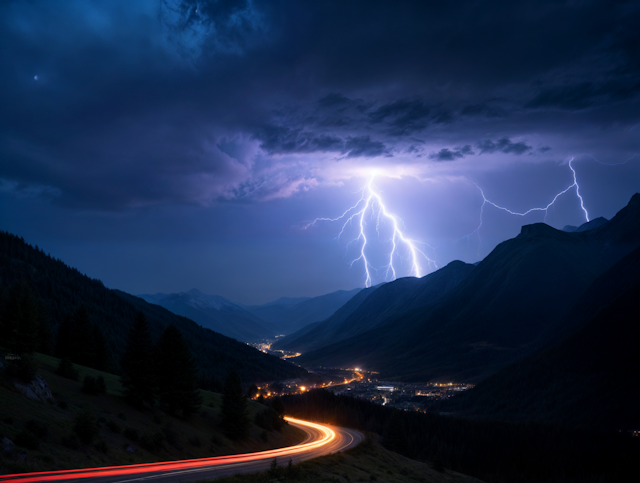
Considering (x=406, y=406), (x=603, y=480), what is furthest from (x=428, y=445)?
(x=406, y=406)

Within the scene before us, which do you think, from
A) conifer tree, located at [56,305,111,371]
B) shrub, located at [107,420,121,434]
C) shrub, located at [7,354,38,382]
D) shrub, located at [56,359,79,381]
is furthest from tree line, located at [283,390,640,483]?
shrub, located at [7,354,38,382]

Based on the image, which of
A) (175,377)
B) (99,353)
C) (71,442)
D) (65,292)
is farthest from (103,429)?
(65,292)

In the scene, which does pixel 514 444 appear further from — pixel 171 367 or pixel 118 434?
pixel 118 434

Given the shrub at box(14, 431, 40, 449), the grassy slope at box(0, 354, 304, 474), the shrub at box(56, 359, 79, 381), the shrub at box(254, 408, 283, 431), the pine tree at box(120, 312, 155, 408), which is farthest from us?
the shrub at box(254, 408, 283, 431)

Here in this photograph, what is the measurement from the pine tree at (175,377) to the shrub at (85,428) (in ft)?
63.0

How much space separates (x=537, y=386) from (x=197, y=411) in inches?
7305

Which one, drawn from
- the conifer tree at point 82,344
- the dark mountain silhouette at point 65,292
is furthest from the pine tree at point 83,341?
the dark mountain silhouette at point 65,292

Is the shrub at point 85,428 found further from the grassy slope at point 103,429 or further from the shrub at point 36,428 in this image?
the shrub at point 36,428

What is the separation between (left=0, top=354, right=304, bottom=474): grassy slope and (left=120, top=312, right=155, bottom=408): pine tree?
1703 millimetres

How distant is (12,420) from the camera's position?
2728cm

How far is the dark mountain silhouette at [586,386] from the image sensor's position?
498 ft

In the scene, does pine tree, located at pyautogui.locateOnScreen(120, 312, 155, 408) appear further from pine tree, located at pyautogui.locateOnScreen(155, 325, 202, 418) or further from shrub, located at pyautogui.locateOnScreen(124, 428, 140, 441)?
shrub, located at pyautogui.locateOnScreen(124, 428, 140, 441)

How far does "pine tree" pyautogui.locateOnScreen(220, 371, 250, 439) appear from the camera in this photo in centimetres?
5375

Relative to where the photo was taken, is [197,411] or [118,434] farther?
[197,411]
